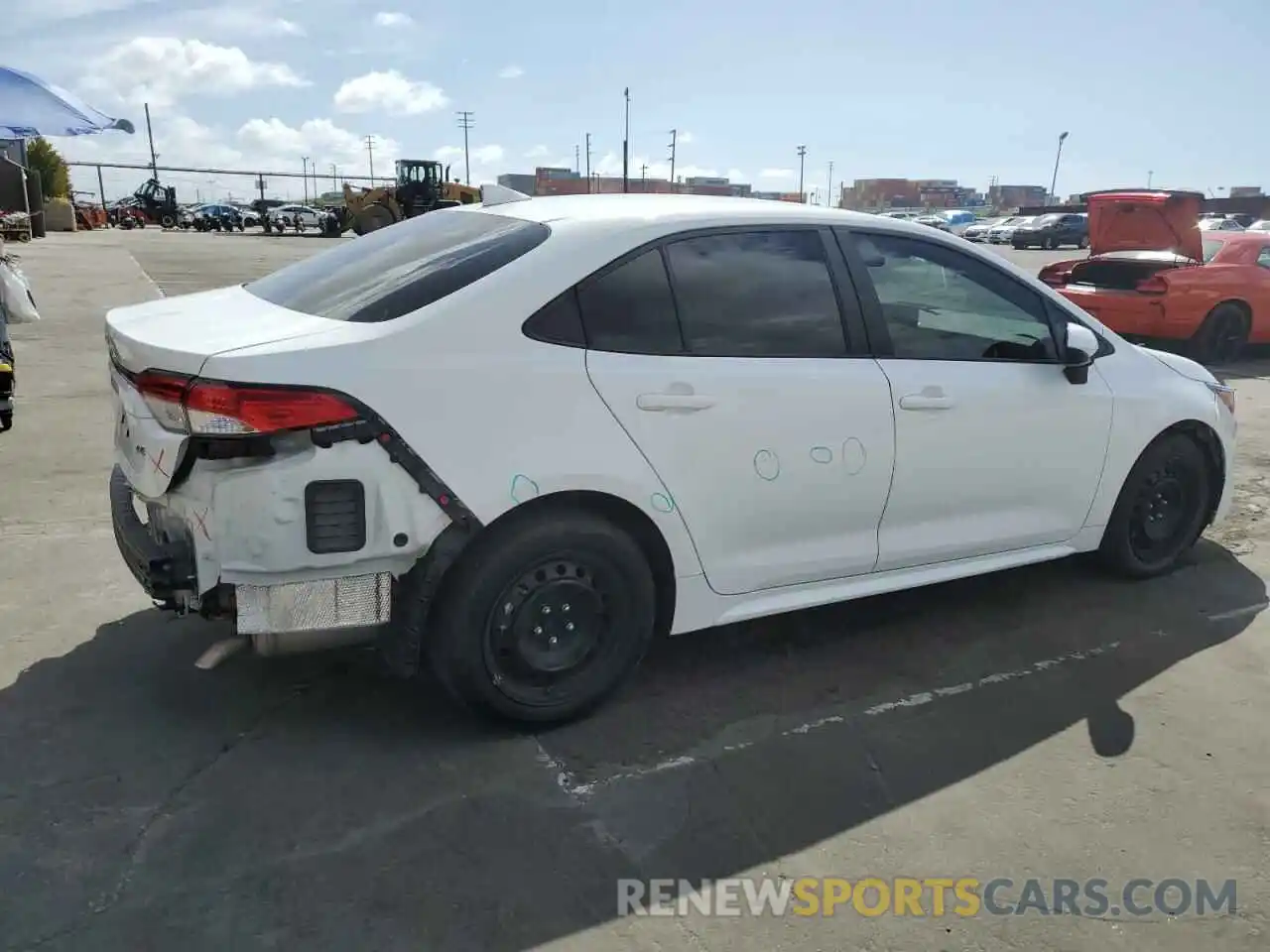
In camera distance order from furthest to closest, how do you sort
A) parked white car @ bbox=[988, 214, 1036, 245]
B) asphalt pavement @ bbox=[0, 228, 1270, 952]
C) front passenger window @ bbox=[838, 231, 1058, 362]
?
1. parked white car @ bbox=[988, 214, 1036, 245]
2. front passenger window @ bbox=[838, 231, 1058, 362]
3. asphalt pavement @ bbox=[0, 228, 1270, 952]

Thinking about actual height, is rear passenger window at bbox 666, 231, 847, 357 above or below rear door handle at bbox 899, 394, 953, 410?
above

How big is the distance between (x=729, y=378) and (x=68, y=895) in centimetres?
231

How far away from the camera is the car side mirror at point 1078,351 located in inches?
158

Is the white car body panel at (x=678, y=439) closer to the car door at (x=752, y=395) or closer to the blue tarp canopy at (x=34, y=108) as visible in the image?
the car door at (x=752, y=395)

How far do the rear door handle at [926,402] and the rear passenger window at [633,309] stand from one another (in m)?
0.92

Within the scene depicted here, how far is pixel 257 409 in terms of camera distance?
2.66 m

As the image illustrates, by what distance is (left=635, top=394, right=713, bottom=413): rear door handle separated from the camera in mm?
3148

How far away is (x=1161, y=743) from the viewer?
335 cm

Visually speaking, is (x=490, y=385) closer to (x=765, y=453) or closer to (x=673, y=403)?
(x=673, y=403)

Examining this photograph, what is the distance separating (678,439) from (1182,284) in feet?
30.4

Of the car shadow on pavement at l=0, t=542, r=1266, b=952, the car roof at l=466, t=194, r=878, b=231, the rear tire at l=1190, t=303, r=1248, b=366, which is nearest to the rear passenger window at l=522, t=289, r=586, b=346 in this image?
the car roof at l=466, t=194, r=878, b=231

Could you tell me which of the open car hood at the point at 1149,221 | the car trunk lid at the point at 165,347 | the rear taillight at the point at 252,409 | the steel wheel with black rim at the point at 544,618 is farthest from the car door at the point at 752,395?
the open car hood at the point at 1149,221

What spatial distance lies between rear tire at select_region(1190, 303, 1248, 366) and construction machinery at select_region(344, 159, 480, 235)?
30.1 m

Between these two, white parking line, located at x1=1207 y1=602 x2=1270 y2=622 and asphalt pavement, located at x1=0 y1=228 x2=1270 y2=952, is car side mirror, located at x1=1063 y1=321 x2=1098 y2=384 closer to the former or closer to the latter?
asphalt pavement, located at x1=0 y1=228 x2=1270 y2=952
